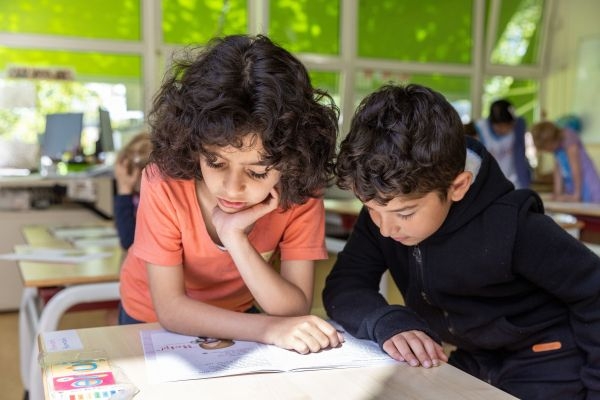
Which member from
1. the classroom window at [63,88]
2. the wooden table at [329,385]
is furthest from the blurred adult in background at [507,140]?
the wooden table at [329,385]

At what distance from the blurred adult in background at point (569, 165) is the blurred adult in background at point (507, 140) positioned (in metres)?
0.14

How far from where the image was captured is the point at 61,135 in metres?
3.69

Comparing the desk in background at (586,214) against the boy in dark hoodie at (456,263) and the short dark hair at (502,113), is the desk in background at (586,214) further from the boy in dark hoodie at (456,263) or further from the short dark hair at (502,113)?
the boy in dark hoodie at (456,263)

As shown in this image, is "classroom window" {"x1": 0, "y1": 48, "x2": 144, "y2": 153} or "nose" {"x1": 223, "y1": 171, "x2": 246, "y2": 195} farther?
"classroom window" {"x1": 0, "y1": 48, "x2": 144, "y2": 153}

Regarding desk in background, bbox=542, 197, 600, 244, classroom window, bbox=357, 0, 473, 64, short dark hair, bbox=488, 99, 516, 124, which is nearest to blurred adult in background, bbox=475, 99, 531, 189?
short dark hair, bbox=488, 99, 516, 124

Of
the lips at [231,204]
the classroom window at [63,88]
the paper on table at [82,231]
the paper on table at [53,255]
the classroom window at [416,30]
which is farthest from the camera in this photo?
the classroom window at [416,30]

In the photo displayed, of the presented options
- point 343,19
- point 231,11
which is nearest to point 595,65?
point 343,19

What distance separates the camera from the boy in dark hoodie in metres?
1.05

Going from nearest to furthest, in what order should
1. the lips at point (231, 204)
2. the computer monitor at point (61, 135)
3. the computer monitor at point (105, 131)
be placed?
the lips at point (231, 204)
the computer monitor at point (105, 131)
the computer monitor at point (61, 135)

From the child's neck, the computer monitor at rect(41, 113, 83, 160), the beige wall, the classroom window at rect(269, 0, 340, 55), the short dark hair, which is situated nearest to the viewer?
the child's neck

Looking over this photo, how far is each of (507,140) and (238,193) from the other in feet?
14.0

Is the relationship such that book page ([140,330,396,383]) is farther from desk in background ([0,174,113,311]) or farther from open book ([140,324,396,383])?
desk in background ([0,174,113,311])

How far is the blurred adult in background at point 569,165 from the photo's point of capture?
4.74m

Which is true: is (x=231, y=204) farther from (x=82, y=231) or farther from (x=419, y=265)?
(x=82, y=231)
